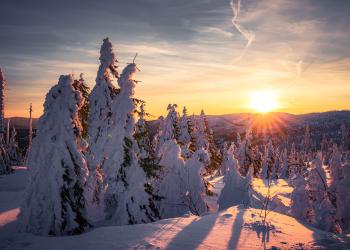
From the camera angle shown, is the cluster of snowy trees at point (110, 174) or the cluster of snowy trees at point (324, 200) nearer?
the cluster of snowy trees at point (110, 174)

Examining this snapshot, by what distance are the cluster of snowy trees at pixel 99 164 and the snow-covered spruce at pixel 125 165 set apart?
5cm

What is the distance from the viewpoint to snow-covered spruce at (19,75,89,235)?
13430 millimetres

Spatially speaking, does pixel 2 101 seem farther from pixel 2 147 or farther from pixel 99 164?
pixel 99 164

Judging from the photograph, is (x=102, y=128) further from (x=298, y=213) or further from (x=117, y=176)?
(x=298, y=213)

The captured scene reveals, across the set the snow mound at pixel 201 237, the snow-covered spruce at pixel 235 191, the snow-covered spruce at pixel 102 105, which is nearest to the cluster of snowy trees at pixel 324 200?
the snow-covered spruce at pixel 235 191

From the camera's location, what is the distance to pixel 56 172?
44.7ft

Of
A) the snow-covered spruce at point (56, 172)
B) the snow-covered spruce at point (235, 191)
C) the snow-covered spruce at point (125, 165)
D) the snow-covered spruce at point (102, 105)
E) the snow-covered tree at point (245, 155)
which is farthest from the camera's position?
the snow-covered tree at point (245, 155)

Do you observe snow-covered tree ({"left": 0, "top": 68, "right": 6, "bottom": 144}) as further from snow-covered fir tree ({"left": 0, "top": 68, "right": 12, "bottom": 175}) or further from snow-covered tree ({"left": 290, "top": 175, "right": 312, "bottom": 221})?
snow-covered tree ({"left": 290, "top": 175, "right": 312, "bottom": 221})

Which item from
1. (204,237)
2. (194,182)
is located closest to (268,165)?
(194,182)

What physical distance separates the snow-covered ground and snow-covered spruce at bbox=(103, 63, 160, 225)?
4.87 m

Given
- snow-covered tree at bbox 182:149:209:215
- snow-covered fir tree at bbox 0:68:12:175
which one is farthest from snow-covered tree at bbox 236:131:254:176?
snow-covered fir tree at bbox 0:68:12:175

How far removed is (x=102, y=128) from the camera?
56.7 feet

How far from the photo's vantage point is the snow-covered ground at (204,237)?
961 centimetres

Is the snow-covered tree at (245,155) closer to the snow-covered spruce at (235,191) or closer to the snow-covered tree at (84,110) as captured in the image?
the snow-covered spruce at (235,191)
